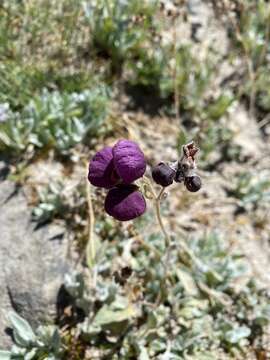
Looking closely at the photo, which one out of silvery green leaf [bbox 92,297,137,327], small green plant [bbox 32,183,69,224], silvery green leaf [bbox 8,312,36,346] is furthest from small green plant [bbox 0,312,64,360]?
small green plant [bbox 32,183,69,224]

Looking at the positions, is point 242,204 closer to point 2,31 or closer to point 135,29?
point 135,29

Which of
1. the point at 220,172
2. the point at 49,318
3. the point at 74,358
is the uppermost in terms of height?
the point at 220,172

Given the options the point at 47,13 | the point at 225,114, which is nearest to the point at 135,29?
the point at 47,13

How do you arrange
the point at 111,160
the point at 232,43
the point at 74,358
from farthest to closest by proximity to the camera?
the point at 232,43, the point at 74,358, the point at 111,160

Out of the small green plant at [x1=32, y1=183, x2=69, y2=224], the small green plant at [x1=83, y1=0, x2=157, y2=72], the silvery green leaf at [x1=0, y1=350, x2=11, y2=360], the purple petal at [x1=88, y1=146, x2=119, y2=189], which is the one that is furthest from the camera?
the small green plant at [x1=83, y1=0, x2=157, y2=72]

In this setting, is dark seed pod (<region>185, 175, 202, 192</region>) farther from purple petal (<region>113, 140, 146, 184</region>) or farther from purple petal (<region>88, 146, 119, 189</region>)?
purple petal (<region>88, 146, 119, 189</region>)

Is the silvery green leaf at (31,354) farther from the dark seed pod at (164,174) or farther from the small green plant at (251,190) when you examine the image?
the small green plant at (251,190)
